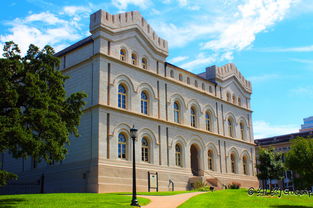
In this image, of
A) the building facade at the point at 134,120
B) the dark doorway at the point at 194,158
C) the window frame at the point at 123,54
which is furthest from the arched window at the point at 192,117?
the window frame at the point at 123,54

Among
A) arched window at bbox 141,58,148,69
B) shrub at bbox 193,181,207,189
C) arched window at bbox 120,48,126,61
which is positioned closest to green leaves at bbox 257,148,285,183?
shrub at bbox 193,181,207,189

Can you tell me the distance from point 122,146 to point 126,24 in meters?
11.4

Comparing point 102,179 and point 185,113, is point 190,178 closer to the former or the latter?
point 185,113

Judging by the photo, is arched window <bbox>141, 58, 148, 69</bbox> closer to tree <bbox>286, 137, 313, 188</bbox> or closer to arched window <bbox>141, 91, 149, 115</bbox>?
arched window <bbox>141, 91, 149, 115</bbox>

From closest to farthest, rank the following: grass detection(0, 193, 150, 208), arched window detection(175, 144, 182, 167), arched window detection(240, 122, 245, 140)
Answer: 1. grass detection(0, 193, 150, 208)
2. arched window detection(175, 144, 182, 167)
3. arched window detection(240, 122, 245, 140)

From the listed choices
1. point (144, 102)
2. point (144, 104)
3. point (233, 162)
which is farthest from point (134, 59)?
point (233, 162)

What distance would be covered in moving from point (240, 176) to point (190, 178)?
1110cm

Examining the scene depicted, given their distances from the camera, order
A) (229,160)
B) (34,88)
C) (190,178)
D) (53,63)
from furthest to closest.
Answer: (229,160) → (190,178) → (53,63) → (34,88)

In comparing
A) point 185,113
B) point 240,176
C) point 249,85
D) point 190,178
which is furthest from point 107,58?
point 249,85

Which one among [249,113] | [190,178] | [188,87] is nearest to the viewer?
[190,178]

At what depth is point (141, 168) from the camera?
33.8 m

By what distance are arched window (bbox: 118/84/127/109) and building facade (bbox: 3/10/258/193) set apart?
0.10 m

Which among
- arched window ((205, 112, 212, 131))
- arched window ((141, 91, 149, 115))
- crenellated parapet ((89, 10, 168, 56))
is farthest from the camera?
arched window ((205, 112, 212, 131))

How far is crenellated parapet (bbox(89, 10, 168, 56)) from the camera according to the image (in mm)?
33938
